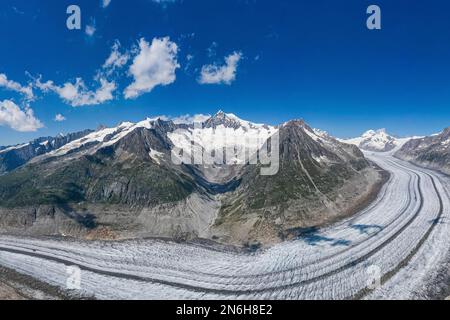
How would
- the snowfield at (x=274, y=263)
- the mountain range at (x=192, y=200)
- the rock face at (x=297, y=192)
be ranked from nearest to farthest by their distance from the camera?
the snowfield at (x=274, y=263) → the rock face at (x=297, y=192) → the mountain range at (x=192, y=200)

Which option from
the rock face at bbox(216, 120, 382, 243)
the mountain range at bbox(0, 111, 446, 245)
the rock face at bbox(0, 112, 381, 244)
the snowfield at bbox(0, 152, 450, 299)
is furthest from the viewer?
the rock face at bbox(0, 112, 381, 244)

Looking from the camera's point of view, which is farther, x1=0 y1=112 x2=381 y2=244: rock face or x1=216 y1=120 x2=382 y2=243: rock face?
x1=0 y1=112 x2=381 y2=244: rock face

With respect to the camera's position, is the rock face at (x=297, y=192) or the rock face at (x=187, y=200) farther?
the rock face at (x=187, y=200)

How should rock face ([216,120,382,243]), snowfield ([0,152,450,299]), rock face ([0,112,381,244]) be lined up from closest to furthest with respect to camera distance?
snowfield ([0,152,450,299])
rock face ([216,120,382,243])
rock face ([0,112,381,244])

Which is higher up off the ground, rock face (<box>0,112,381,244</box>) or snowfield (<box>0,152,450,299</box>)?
rock face (<box>0,112,381,244</box>)

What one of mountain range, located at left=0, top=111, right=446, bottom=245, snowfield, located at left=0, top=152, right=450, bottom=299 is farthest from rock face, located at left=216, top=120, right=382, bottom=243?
snowfield, located at left=0, top=152, right=450, bottom=299

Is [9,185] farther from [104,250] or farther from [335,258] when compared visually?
[335,258]

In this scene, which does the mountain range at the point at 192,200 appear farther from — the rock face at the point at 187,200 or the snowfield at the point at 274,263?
the snowfield at the point at 274,263

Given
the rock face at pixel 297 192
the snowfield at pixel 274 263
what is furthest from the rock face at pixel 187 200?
the snowfield at pixel 274 263

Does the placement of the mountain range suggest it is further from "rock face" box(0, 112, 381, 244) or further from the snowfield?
the snowfield
